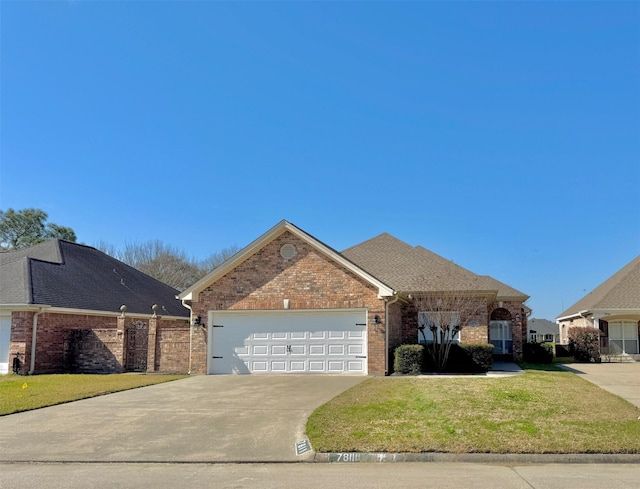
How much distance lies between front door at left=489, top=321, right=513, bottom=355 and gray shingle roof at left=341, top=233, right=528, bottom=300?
1.90 meters

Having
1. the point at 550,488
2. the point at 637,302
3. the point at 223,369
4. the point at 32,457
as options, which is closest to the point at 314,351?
the point at 223,369

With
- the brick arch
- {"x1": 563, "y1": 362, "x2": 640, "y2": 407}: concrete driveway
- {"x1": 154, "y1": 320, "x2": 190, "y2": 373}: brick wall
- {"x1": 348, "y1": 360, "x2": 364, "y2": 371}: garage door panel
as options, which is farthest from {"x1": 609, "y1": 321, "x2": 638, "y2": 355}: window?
{"x1": 154, "y1": 320, "x2": 190, "y2": 373}: brick wall

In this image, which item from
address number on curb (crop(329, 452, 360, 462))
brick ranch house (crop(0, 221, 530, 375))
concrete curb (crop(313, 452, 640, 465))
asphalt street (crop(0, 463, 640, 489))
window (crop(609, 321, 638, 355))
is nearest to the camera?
asphalt street (crop(0, 463, 640, 489))

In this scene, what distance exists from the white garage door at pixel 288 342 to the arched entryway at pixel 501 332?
11758 millimetres

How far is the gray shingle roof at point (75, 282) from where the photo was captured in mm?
21544

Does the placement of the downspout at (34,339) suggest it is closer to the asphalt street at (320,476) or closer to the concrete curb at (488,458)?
the asphalt street at (320,476)

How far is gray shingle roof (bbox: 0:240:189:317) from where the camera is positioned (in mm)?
21544

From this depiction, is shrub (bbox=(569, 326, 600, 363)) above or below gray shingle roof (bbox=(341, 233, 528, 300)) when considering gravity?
below

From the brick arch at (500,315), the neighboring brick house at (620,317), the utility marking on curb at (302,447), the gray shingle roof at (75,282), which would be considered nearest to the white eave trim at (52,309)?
the gray shingle roof at (75,282)

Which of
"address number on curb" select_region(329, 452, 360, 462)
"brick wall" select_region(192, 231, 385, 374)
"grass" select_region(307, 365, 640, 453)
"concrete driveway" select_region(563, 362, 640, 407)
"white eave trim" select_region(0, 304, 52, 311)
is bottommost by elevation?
"concrete driveway" select_region(563, 362, 640, 407)

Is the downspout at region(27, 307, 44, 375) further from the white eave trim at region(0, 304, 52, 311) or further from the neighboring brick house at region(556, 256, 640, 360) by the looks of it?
the neighboring brick house at region(556, 256, 640, 360)

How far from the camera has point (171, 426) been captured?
1012cm

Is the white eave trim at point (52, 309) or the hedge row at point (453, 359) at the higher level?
the white eave trim at point (52, 309)

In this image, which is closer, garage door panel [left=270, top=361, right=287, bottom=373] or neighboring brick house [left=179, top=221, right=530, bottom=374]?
neighboring brick house [left=179, top=221, right=530, bottom=374]
